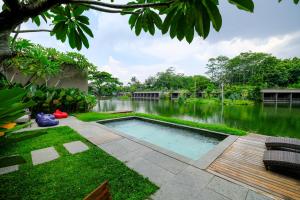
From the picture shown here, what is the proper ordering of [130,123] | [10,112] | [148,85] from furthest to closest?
[148,85], [130,123], [10,112]

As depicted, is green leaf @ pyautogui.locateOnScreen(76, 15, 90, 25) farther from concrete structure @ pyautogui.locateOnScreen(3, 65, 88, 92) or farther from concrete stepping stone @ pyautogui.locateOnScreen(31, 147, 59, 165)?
concrete structure @ pyautogui.locateOnScreen(3, 65, 88, 92)

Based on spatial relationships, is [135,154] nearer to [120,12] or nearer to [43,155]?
[43,155]

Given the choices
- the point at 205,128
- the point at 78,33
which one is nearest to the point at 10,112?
the point at 78,33

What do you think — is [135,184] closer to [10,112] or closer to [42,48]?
[10,112]

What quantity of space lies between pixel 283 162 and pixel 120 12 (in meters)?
3.67

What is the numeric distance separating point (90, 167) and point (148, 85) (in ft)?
195

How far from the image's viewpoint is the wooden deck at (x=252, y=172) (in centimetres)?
235

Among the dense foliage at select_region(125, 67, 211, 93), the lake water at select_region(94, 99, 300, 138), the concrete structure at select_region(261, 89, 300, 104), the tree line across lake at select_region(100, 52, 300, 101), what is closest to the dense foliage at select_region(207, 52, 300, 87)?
the tree line across lake at select_region(100, 52, 300, 101)

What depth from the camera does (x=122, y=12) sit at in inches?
38.9

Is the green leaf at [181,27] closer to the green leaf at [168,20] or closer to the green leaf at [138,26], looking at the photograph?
the green leaf at [168,20]

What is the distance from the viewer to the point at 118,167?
2887mm

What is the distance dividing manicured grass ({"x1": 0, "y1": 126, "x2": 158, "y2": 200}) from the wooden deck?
158 cm

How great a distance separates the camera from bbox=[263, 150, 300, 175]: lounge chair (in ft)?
8.69

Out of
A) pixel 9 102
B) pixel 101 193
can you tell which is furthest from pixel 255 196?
pixel 9 102
